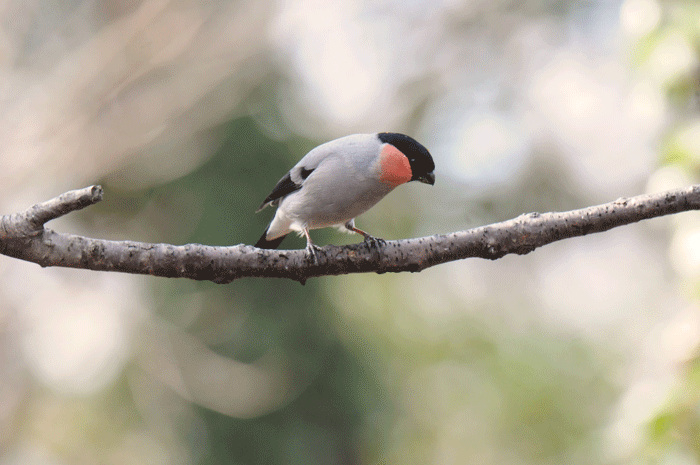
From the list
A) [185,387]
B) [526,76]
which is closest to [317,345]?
[185,387]

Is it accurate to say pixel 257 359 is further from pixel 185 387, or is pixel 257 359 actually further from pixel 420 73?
pixel 420 73

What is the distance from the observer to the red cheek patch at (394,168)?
2727 mm

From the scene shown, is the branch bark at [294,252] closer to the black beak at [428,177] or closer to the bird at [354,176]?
the bird at [354,176]

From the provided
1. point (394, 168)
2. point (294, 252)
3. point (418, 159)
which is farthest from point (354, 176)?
point (294, 252)

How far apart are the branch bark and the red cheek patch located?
0.52m

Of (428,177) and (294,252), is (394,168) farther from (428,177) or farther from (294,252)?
(294,252)

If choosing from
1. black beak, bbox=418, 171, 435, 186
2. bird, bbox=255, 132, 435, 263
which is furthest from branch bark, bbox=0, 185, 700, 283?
black beak, bbox=418, 171, 435, 186

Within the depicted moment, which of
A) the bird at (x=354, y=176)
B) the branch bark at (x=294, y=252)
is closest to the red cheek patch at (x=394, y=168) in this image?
the bird at (x=354, y=176)

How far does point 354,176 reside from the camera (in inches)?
110

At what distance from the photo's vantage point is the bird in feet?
9.06

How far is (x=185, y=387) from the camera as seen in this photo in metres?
6.27

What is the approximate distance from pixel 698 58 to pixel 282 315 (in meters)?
4.75

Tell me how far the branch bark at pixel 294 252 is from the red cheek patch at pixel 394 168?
0.52 m

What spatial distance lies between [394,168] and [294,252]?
832 millimetres
